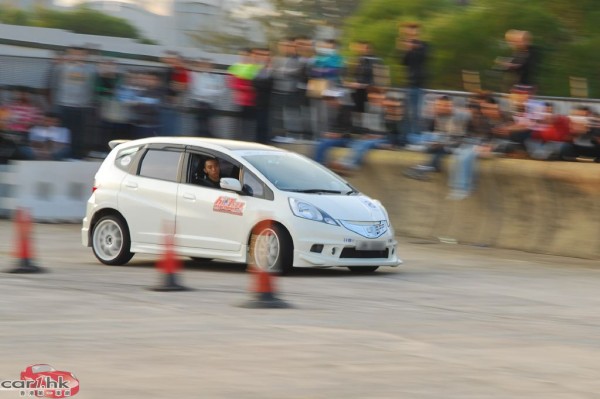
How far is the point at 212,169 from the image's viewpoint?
15.5m

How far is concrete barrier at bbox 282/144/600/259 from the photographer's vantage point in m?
18.3

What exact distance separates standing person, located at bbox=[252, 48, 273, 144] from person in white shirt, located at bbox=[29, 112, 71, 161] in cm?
351

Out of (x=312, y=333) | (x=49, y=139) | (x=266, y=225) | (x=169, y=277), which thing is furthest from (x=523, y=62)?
(x=312, y=333)

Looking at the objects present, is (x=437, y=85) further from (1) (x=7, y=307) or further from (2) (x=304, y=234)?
(1) (x=7, y=307)

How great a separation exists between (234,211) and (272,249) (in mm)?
695

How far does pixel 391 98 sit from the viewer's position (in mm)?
20688

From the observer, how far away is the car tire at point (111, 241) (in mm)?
15727

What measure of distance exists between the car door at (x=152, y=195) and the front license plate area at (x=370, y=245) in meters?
2.41

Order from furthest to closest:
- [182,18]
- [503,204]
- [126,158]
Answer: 1. [182,18]
2. [503,204]
3. [126,158]

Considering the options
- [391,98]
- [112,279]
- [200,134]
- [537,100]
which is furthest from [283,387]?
[200,134]

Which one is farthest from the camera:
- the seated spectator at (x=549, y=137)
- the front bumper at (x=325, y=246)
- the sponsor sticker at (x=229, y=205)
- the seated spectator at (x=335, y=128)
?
the seated spectator at (x=335, y=128)

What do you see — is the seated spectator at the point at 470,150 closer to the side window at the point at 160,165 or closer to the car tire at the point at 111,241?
the side window at the point at 160,165

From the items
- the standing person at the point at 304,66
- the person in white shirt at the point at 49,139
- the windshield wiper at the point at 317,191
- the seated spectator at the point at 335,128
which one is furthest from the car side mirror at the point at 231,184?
the person in white shirt at the point at 49,139

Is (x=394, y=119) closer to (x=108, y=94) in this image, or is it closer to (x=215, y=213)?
(x=108, y=94)
